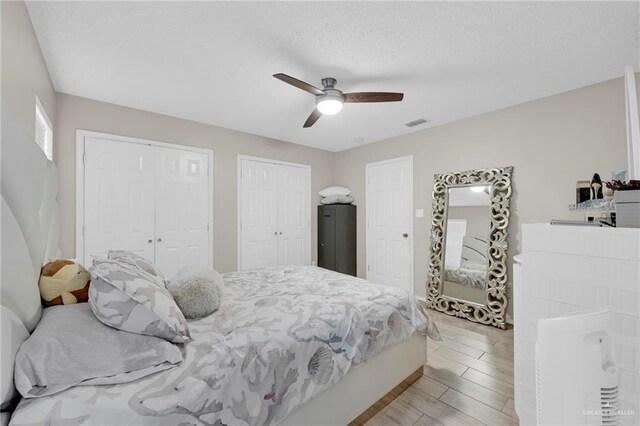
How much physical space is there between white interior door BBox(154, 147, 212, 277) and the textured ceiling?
72 cm

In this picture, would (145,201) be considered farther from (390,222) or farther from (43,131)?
(390,222)

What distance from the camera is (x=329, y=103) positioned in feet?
7.84

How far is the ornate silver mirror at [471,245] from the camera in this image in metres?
3.03

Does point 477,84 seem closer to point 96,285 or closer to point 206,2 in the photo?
point 206,2

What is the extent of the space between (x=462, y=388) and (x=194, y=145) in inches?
152

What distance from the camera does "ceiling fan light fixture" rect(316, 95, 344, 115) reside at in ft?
7.70

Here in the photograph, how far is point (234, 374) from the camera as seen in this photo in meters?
1.12

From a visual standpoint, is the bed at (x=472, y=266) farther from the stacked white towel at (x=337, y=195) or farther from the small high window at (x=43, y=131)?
the small high window at (x=43, y=131)

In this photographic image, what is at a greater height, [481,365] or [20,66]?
[20,66]

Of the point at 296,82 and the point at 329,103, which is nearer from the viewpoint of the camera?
the point at 296,82

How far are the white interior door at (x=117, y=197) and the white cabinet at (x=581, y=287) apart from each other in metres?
3.63

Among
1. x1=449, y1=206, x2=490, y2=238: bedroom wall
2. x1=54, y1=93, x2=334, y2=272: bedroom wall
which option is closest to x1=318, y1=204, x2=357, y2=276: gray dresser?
x1=54, y1=93, x2=334, y2=272: bedroom wall

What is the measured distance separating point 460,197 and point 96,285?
3.64m

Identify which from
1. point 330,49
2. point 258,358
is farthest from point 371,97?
point 258,358
